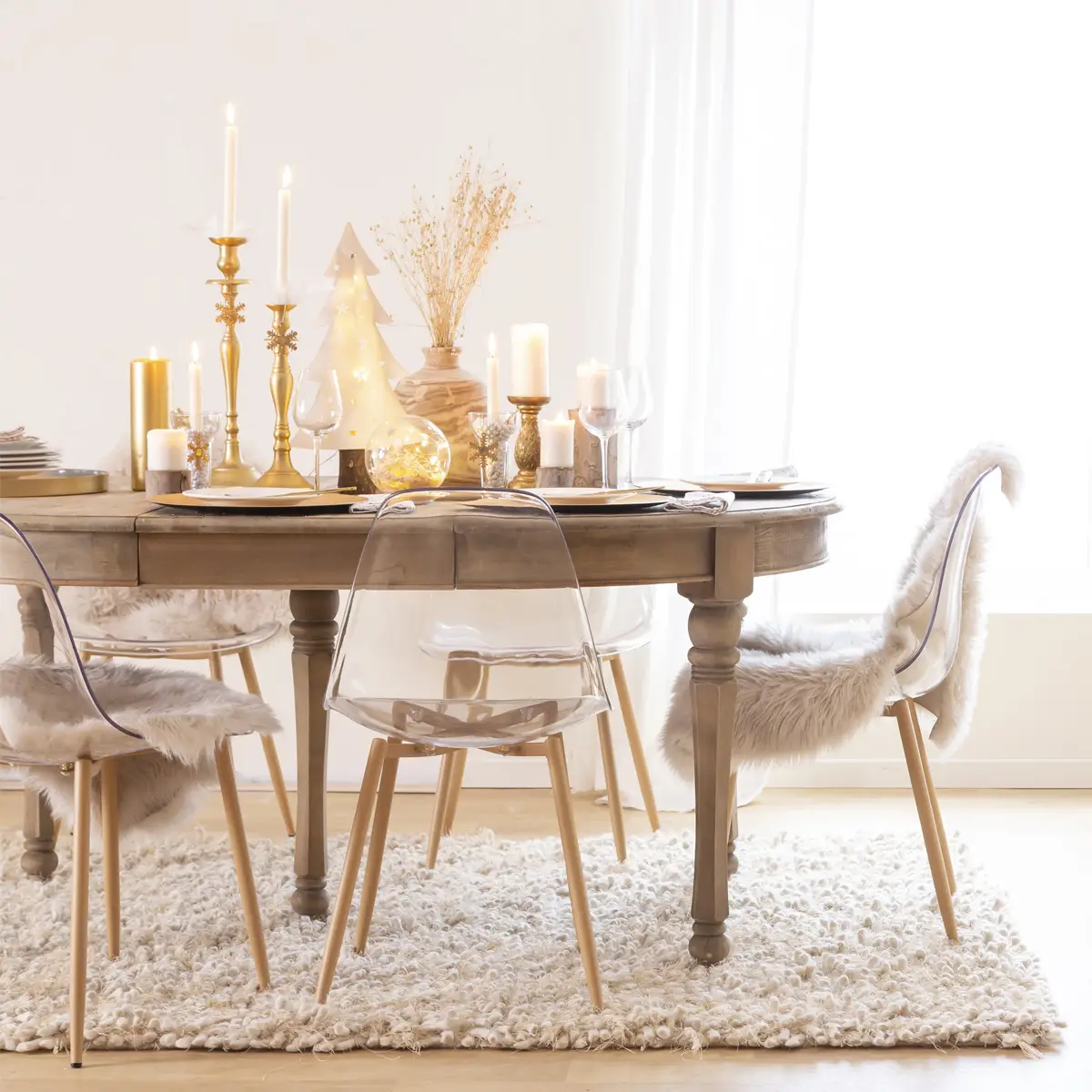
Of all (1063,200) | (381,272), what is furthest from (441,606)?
(1063,200)

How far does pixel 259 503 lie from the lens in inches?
82.7

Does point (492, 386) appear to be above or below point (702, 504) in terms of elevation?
above

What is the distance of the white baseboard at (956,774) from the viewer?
3.46 m

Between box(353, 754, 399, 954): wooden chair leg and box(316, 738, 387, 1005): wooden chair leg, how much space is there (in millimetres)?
15

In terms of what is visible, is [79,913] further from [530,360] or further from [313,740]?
[530,360]

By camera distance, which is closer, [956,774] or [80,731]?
[80,731]

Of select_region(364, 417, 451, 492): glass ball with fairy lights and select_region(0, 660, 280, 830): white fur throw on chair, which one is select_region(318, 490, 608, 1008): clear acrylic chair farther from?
select_region(364, 417, 451, 492): glass ball with fairy lights

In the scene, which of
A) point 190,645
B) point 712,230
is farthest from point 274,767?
point 712,230

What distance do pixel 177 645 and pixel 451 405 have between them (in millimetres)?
851

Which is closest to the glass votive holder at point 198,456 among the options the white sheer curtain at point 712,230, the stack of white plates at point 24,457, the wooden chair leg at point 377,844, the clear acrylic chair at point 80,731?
the stack of white plates at point 24,457

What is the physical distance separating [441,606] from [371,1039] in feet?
2.15

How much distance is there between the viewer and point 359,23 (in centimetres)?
338

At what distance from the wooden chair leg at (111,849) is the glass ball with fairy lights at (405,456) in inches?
25.6

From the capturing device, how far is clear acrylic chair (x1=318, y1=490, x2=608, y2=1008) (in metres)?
2.01
